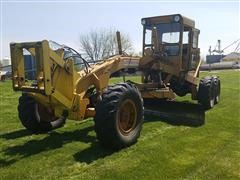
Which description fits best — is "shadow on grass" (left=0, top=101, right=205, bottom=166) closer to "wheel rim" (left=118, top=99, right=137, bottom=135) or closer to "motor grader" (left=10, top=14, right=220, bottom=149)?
"motor grader" (left=10, top=14, right=220, bottom=149)

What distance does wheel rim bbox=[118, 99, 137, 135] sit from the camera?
694cm

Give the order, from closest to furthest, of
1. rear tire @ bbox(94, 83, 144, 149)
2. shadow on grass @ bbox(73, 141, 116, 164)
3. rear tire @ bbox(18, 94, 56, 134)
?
shadow on grass @ bbox(73, 141, 116, 164) < rear tire @ bbox(94, 83, 144, 149) < rear tire @ bbox(18, 94, 56, 134)

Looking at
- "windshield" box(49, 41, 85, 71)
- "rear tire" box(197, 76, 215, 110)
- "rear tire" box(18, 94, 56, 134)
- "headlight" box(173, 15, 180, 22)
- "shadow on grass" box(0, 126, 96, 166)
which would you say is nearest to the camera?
"shadow on grass" box(0, 126, 96, 166)

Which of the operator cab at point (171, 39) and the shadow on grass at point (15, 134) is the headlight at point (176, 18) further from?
the shadow on grass at point (15, 134)

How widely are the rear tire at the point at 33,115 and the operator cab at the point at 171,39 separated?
3817 mm

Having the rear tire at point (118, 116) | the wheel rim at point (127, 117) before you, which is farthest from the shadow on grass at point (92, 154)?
the wheel rim at point (127, 117)

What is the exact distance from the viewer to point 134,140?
7.13 m

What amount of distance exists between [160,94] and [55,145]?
4045 mm

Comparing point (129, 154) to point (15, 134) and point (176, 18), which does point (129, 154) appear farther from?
point (176, 18)

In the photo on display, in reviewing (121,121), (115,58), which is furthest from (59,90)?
(115,58)

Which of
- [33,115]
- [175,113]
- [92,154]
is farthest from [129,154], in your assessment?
[175,113]

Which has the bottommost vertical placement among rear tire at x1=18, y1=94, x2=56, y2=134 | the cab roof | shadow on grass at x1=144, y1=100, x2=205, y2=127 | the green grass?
the green grass

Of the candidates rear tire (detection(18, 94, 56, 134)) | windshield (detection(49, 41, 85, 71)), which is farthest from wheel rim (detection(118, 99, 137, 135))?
rear tire (detection(18, 94, 56, 134))

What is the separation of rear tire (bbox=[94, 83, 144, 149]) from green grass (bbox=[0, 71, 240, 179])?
21 centimetres
